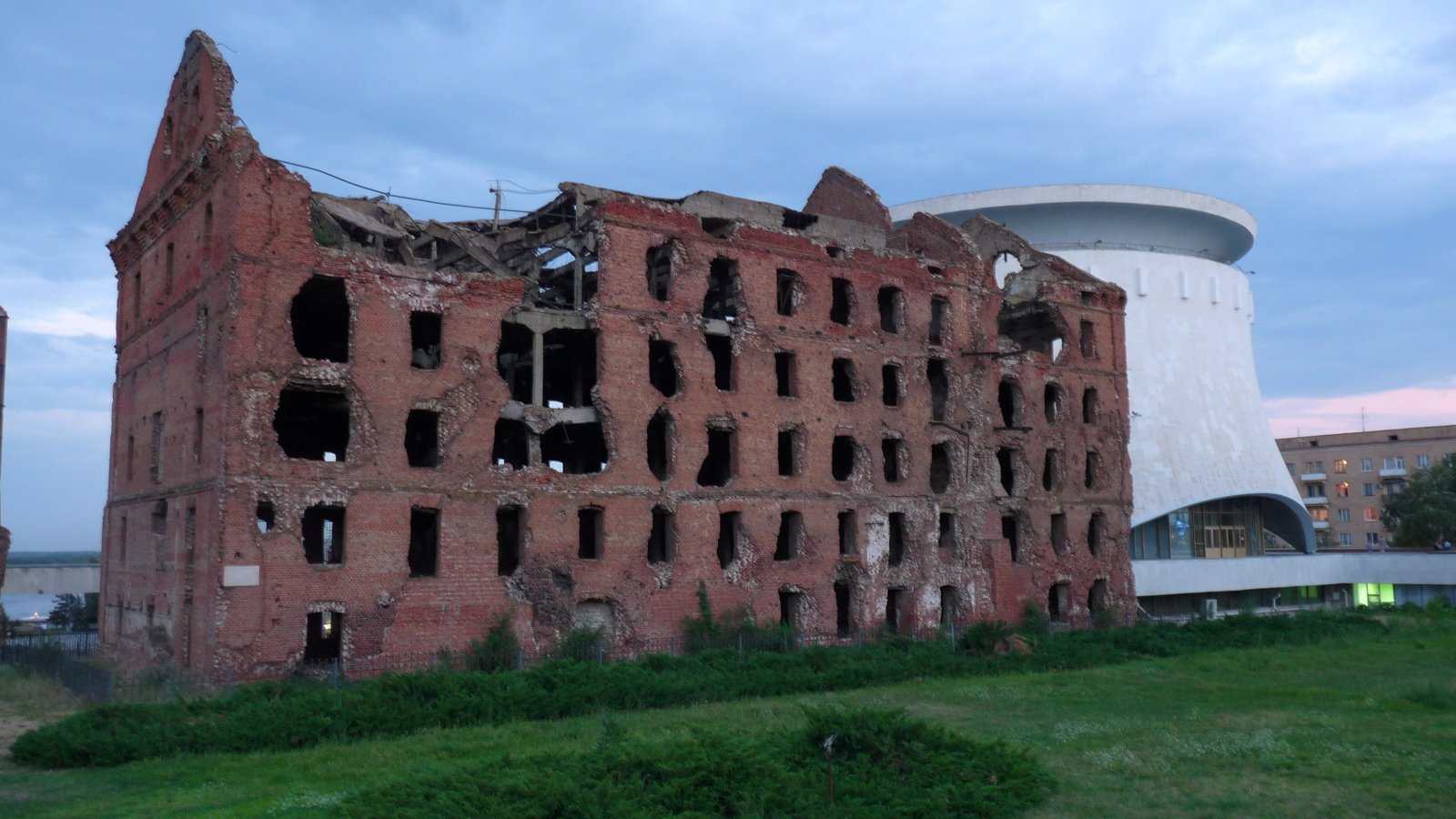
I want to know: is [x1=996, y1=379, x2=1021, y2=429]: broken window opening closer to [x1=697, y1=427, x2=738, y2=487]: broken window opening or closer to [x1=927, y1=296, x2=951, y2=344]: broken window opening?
[x1=927, y1=296, x2=951, y2=344]: broken window opening

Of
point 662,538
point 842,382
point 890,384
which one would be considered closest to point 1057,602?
point 890,384

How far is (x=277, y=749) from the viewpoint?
17.5 metres

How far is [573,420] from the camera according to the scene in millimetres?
27797

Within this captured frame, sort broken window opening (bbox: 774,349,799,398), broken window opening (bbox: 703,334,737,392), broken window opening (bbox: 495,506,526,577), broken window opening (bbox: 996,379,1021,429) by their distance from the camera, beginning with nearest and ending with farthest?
broken window opening (bbox: 495,506,526,577)
broken window opening (bbox: 774,349,799,398)
broken window opening (bbox: 703,334,737,392)
broken window opening (bbox: 996,379,1021,429)

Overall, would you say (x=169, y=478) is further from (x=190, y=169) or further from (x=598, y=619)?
(x=598, y=619)

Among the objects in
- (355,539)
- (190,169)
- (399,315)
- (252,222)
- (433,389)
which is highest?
(190,169)

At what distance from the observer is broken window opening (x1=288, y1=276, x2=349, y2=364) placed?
26.2 meters

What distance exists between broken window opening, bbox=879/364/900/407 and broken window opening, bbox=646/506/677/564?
306 inches

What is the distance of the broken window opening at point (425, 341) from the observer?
96.8ft

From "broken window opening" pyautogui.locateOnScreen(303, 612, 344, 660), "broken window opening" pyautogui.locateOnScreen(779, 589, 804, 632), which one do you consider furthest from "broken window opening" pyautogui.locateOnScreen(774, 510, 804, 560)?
"broken window opening" pyautogui.locateOnScreen(303, 612, 344, 660)

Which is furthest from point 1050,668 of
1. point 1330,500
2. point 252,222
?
point 1330,500

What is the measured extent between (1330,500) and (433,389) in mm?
84845

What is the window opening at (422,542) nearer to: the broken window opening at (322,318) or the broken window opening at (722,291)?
the broken window opening at (322,318)

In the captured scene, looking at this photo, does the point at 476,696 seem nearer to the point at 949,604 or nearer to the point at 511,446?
the point at 511,446
